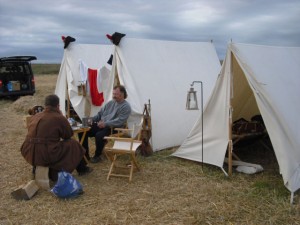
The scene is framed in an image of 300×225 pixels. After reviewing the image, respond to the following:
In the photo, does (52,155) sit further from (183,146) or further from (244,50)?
(244,50)

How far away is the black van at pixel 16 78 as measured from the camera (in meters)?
12.3

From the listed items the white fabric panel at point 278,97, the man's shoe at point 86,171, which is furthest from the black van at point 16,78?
the white fabric panel at point 278,97

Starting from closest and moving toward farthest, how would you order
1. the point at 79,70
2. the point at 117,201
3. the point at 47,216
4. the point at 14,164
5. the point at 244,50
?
the point at 47,216 → the point at 117,201 → the point at 244,50 → the point at 14,164 → the point at 79,70

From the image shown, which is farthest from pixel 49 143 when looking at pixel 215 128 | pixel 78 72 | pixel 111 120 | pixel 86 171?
pixel 78 72

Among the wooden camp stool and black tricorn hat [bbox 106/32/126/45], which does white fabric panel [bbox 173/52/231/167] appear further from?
black tricorn hat [bbox 106/32/126/45]

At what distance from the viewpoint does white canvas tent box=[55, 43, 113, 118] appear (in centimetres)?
776

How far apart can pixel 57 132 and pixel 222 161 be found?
2154 millimetres

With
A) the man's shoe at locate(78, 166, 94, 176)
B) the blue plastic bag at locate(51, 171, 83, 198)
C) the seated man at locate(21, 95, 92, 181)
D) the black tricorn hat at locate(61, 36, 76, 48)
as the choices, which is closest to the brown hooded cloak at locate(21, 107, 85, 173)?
the seated man at locate(21, 95, 92, 181)

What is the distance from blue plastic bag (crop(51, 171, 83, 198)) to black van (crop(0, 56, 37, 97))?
903cm

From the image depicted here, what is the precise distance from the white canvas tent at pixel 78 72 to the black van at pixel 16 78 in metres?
4.39

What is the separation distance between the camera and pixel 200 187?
4301 mm

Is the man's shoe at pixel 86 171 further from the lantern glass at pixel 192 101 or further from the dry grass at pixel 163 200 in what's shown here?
the lantern glass at pixel 192 101

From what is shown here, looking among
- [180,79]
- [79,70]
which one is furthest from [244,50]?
[79,70]

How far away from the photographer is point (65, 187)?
3988mm
